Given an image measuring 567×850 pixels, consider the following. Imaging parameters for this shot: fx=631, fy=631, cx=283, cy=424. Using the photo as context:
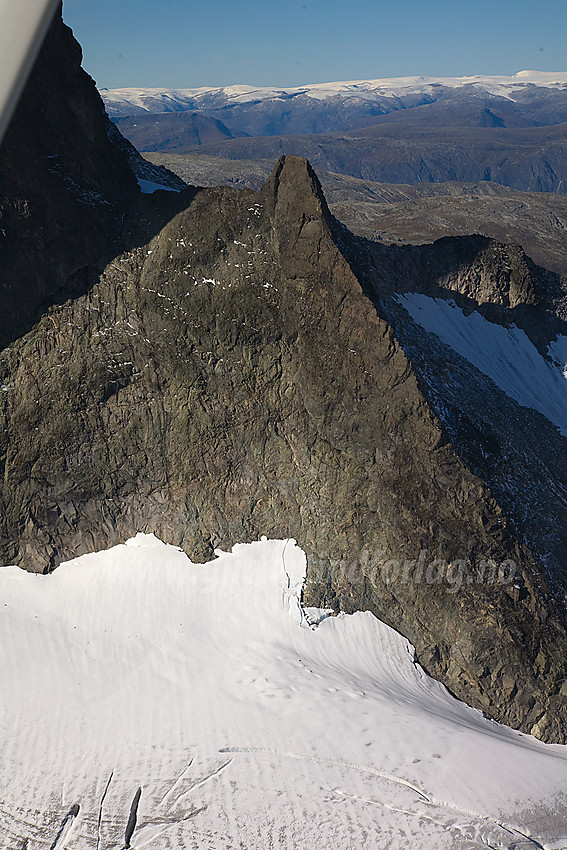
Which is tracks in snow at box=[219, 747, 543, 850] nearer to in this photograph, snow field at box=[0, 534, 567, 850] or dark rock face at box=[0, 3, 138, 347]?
snow field at box=[0, 534, 567, 850]

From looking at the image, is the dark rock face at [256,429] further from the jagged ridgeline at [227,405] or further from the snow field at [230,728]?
the snow field at [230,728]

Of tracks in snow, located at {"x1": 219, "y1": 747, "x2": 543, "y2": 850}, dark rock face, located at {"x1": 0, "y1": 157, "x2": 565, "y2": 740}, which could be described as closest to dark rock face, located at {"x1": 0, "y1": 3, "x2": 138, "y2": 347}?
dark rock face, located at {"x1": 0, "y1": 157, "x2": 565, "y2": 740}

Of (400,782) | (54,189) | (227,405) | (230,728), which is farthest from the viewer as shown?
(227,405)

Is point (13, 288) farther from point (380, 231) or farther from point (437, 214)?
point (437, 214)

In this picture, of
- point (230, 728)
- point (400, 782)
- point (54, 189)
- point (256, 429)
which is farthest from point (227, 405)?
point (400, 782)

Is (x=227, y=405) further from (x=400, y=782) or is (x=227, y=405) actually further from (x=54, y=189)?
(x=400, y=782)

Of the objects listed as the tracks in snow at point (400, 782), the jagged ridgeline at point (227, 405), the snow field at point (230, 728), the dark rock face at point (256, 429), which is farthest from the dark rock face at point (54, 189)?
the tracks in snow at point (400, 782)
